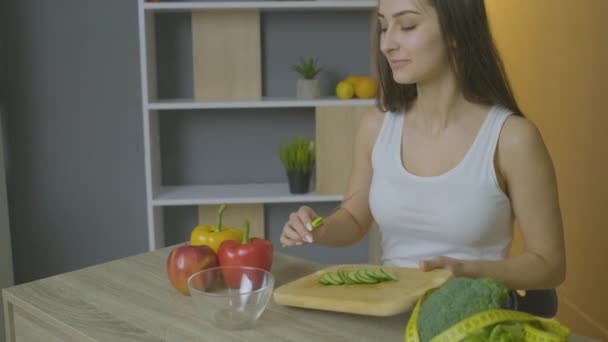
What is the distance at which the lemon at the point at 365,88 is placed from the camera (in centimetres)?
292

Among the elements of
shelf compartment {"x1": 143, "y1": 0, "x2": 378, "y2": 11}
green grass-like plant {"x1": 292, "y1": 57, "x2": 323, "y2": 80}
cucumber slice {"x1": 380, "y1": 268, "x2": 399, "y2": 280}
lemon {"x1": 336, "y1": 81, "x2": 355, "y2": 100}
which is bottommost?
cucumber slice {"x1": 380, "y1": 268, "x2": 399, "y2": 280}

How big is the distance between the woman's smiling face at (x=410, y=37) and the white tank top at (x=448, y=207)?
201 mm

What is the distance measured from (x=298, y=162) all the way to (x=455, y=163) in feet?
4.52

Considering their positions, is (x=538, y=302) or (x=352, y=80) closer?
(x=538, y=302)

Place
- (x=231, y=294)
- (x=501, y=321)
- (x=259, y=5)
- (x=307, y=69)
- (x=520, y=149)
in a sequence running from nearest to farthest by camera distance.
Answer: (x=501, y=321) < (x=231, y=294) < (x=520, y=149) < (x=259, y=5) < (x=307, y=69)

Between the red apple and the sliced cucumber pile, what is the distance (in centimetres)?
21

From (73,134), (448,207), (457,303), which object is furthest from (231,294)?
(73,134)

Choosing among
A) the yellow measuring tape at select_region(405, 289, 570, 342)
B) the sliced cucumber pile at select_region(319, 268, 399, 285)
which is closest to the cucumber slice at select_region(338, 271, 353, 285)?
the sliced cucumber pile at select_region(319, 268, 399, 285)

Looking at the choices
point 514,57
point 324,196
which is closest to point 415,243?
point 324,196

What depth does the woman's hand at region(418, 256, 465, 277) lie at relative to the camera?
120cm

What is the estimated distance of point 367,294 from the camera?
1155mm

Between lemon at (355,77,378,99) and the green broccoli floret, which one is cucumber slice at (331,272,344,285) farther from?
lemon at (355,77,378,99)

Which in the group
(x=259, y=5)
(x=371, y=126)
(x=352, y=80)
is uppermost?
(x=259, y=5)

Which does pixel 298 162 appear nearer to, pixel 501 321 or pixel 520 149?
pixel 520 149
